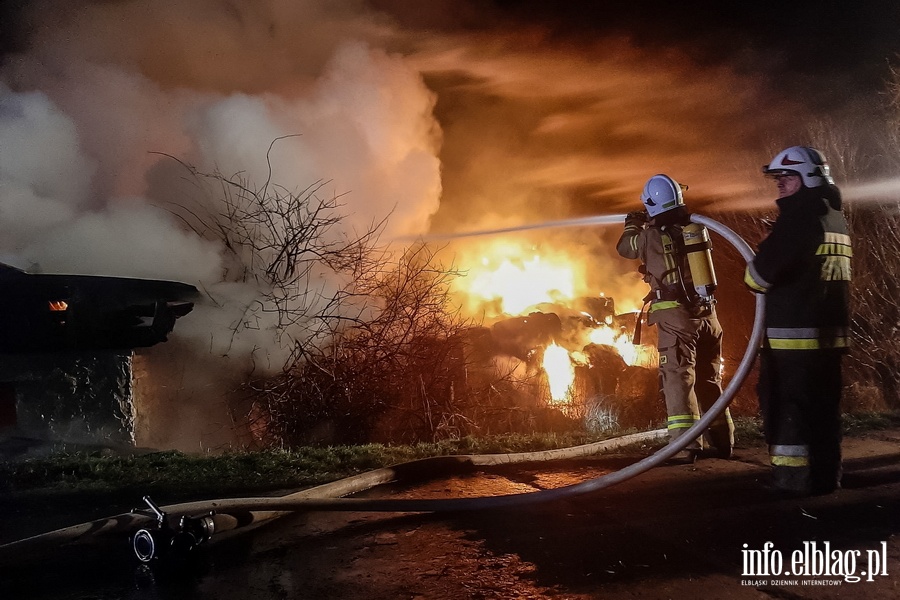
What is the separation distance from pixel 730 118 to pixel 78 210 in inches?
296

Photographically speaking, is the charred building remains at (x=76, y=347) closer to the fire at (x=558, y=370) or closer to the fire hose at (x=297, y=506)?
the fire hose at (x=297, y=506)

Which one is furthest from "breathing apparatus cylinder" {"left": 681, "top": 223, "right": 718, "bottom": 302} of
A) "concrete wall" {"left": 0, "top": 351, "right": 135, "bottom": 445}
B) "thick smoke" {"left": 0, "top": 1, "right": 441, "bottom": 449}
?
"concrete wall" {"left": 0, "top": 351, "right": 135, "bottom": 445}

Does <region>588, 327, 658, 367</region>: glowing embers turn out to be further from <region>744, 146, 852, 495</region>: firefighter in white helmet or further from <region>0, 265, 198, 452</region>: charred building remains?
<region>0, 265, 198, 452</region>: charred building remains

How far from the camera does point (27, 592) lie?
9.68 feet

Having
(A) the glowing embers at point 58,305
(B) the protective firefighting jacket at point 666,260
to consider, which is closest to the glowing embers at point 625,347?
(B) the protective firefighting jacket at point 666,260

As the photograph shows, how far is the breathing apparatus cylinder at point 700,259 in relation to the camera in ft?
15.0

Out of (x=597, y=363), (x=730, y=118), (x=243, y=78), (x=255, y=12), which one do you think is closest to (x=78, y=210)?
(x=243, y=78)

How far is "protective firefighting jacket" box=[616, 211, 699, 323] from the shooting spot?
4.65 m

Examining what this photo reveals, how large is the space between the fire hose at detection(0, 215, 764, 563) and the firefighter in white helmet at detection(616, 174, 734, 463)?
0.24 m

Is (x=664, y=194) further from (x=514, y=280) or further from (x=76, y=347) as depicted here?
(x=76, y=347)

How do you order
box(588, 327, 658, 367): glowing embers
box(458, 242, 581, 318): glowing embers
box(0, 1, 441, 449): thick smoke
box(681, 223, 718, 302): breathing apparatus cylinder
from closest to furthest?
1. box(681, 223, 718, 302): breathing apparatus cylinder
2. box(0, 1, 441, 449): thick smoke
3. box(458, 242, 581, 318): glowing embers
4. box(588, 327, 658, 367): glowing embers

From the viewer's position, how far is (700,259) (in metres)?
4.60

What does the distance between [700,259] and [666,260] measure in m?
0.25

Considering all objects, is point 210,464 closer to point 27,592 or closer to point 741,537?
point 27,592
